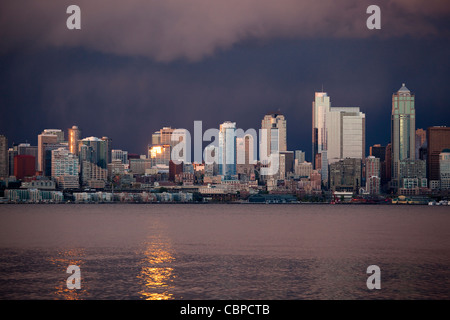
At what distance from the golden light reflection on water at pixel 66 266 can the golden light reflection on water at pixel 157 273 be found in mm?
3772

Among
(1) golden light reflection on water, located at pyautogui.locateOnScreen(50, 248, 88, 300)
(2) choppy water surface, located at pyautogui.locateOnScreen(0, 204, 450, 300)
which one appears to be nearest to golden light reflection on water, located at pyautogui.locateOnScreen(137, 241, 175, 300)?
(2) choppy water surface, located at pyautogui.locateOnScreen(0, 204, 450, 300)

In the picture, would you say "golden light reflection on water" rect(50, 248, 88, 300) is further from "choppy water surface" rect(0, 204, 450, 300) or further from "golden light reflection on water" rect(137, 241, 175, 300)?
"golden light reflection on water" rect(137, 241, 175, 300)

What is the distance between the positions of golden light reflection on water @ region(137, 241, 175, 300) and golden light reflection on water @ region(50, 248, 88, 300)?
3.77 m

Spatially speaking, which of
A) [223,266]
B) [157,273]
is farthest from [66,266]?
[223,266]

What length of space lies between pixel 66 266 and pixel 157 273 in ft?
27.2

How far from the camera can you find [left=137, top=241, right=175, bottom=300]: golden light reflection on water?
36000 millimetres

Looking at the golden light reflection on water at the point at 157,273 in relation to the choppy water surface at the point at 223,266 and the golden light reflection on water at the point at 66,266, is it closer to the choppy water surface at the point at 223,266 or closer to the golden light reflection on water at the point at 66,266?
the choppy water surface at the point at 223,266

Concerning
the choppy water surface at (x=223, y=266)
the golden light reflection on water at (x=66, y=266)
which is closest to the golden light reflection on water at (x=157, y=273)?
the choppy water surface at (x=223, y=266)

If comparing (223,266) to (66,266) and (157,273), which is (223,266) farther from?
(66,266)

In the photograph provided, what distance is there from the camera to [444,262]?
51.1 m

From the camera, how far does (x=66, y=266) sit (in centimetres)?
4706
